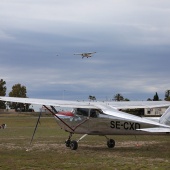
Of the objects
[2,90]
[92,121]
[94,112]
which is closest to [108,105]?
[94,112]

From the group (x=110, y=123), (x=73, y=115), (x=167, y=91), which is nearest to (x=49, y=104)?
(x=73, y=115)

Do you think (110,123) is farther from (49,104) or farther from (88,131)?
(49,104)

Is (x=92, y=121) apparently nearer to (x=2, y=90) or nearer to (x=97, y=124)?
(x=97, y=124)

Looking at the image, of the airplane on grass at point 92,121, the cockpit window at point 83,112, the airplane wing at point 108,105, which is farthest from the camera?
the cockpit window at point 83,112

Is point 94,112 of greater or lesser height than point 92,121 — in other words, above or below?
above

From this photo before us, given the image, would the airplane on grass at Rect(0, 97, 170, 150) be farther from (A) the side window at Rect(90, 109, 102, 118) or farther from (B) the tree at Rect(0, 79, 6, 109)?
(B) the tree at Rect(0, 79, 6, 109)

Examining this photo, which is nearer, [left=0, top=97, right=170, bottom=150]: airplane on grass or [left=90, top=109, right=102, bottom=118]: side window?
[left=0, top=97, right=170, bottom=150]: airplane on grass

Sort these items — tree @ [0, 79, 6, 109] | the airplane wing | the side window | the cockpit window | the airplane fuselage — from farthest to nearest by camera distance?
tree @ [0, 79, 6, 109]
the cockpit window
the side window
the airplane fuselage
the airplane wing

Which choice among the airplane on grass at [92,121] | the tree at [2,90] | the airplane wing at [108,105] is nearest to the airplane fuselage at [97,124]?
the airplane on grass at [92,121]

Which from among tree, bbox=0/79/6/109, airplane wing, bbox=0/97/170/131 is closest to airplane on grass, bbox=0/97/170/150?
airplane wing, bbox=0/97/170/131

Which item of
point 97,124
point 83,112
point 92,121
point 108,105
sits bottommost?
point 97,124

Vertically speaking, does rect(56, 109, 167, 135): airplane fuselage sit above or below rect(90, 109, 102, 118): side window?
below

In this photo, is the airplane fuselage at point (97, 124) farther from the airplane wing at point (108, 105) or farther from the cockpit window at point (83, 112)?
the airplane wing at point (108, 105)

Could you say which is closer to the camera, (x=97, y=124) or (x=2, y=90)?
(x=97, y=124)
